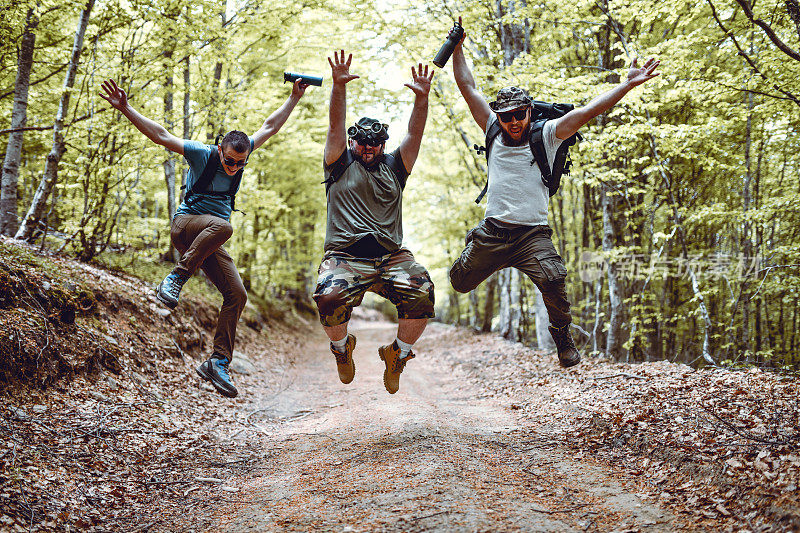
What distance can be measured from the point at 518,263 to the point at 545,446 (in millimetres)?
1944

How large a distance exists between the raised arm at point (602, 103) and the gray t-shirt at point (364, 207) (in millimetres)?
1630

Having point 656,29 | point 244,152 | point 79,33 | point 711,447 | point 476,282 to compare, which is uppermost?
point 656,29

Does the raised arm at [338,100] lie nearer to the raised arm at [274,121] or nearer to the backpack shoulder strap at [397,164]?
the backpack shoulder strap at [397,164]

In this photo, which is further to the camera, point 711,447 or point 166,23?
point 166,23

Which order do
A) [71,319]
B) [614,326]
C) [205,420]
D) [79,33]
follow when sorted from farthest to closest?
1. [614,326]
2. [79,33]
3. [205,420]
4. [71,319]

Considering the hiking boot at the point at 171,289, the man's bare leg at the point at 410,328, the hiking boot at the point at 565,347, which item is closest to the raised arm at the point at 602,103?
the hiking boot at the point at 565,347

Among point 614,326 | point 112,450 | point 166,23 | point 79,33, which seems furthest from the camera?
point 614,326

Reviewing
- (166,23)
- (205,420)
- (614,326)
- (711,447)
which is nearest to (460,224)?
(614,326)

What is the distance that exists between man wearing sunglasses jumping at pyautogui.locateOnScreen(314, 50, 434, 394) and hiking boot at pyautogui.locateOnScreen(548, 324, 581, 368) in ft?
4.10

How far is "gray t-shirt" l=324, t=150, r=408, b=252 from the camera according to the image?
190 inches

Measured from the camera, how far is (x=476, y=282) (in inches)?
195

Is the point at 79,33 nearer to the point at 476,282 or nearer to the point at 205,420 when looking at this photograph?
the point at 205,420

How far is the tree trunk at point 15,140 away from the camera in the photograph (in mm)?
8406

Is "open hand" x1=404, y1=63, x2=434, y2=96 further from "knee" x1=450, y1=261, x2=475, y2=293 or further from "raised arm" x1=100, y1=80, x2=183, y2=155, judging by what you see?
"raised arm" x1=100, y1=80, x2=183, y2=155
